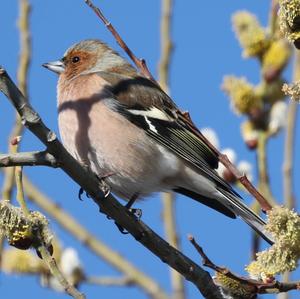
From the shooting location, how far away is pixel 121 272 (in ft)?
13.6

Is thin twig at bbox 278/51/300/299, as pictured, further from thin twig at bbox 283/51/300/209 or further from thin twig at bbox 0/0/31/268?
thin twig at bbox 0/0/31/268

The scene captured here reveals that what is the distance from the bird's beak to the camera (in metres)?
5.38

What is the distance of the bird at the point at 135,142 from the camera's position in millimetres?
4297

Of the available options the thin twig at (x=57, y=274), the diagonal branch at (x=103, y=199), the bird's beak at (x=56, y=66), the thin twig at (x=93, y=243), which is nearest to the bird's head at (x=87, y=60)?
the bird's beak at (x=56, y=66)

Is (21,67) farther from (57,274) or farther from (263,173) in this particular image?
(57,274)

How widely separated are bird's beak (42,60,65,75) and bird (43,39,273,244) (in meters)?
0.46

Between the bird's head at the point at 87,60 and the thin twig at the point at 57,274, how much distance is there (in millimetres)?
2642

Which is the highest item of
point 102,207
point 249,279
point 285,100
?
point 285,100

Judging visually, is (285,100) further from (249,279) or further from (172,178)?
(249,279)

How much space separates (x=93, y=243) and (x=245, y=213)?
991mm

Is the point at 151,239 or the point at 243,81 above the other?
the point at 243,81


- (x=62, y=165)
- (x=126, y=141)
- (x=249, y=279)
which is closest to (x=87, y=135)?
(x=126, y=141)

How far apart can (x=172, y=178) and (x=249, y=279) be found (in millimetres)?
2167

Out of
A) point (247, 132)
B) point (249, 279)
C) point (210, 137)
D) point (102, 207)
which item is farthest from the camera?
point (210, 137)
